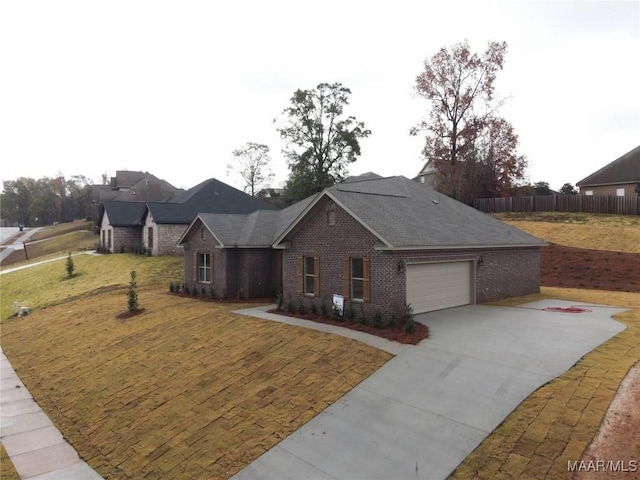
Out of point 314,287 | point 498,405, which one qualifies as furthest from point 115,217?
point 498,405

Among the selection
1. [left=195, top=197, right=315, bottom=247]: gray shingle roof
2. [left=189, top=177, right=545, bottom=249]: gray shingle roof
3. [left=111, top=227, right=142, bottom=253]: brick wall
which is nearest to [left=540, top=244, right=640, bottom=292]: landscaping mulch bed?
[left=189, top=177, right=545, bottom=249]: gray shingle roof

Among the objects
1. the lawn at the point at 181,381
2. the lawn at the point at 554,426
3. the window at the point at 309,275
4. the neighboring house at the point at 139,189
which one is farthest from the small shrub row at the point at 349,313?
the neighboring house at the point at 139,189

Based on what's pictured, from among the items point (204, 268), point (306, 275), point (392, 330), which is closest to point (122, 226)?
point (204, 268)

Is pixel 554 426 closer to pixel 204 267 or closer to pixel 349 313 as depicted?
pixel 349 313

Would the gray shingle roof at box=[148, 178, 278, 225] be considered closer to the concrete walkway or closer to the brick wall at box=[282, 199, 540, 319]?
the brick wall at box=[282, 199, 540, 319]

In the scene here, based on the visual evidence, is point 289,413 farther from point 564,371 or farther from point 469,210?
point 469,210

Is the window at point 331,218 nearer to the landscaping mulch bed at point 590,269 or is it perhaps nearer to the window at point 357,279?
the window at point 357,279
